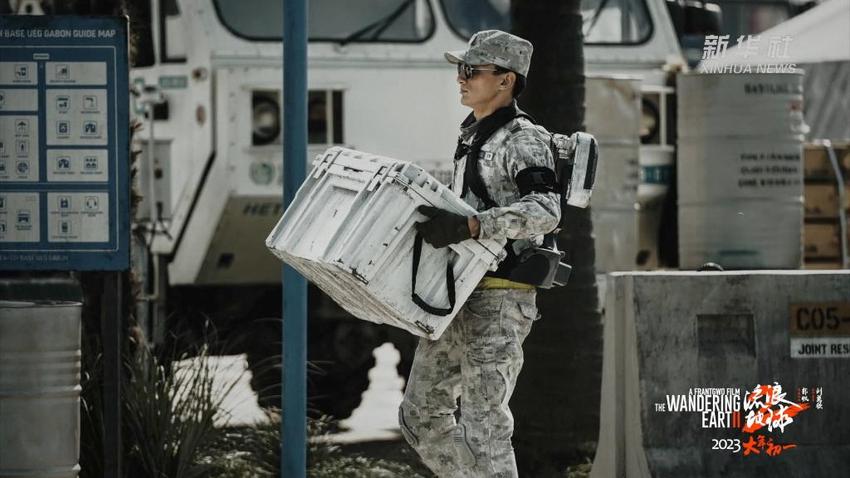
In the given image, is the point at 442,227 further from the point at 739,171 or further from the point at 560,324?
the point at 739,171

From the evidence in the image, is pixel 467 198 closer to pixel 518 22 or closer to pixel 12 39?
pixel 12 39

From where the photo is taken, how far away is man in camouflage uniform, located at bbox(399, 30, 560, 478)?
17.6 ft

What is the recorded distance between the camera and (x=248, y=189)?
9977mm

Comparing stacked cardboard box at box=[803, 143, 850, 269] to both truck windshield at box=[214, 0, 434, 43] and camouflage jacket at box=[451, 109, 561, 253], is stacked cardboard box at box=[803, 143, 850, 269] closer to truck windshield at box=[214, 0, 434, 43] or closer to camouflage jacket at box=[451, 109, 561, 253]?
truck windshield at box=[214, 0, 434, 43]

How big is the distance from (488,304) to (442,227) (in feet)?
1.43

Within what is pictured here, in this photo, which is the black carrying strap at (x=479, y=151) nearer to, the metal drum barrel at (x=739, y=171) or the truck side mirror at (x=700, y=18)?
the metal drum barrel at (x=739, y=171)

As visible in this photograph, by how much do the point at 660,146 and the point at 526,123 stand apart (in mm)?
5828

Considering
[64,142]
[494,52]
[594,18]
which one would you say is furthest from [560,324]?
[594,18]

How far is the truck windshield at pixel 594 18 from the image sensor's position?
10812mm

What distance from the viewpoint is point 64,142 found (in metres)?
6.28

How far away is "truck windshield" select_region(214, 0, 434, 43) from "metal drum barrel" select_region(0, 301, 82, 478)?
4572 millimetres

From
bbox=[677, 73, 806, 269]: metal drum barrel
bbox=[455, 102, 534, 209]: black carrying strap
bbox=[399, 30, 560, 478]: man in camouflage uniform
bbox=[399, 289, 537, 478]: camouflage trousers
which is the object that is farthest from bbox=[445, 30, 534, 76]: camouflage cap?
bbox=[677, 73, 806, 269]: metal drum barrel

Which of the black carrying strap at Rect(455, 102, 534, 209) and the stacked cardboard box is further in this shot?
the stacked cardboard box

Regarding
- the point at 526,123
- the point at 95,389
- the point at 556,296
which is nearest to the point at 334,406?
the point at 556,296
